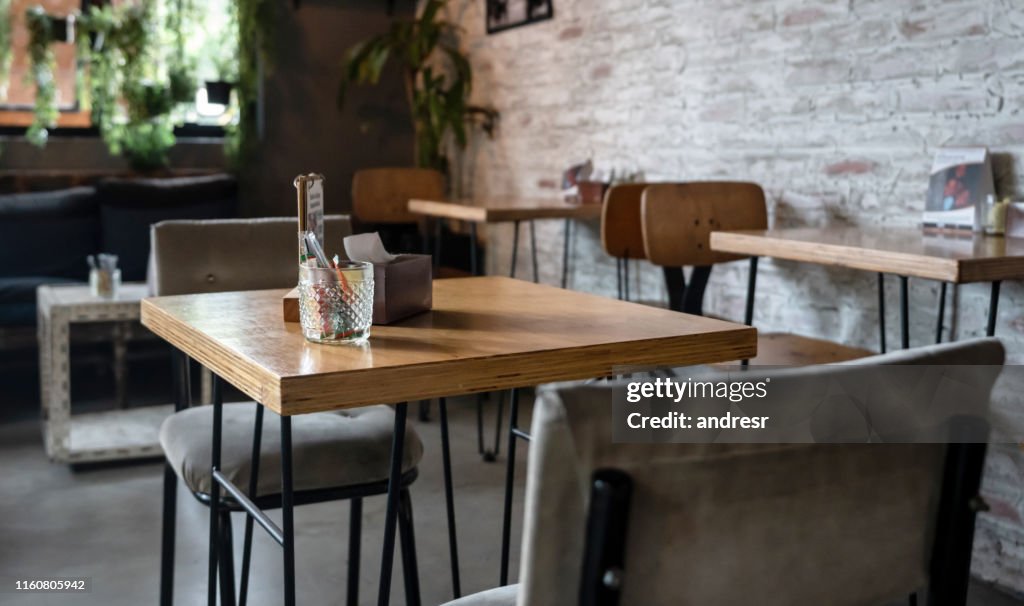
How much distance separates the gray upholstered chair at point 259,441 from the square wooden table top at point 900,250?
1016 millimetres

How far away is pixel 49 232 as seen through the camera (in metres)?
5.08

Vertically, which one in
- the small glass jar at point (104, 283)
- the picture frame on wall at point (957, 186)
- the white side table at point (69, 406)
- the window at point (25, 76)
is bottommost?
the white side table at point (69, 406)

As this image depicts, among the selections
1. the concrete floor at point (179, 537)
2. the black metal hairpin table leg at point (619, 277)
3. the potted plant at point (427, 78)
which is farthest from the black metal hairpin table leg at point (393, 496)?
the potted plant at point (427, 78)

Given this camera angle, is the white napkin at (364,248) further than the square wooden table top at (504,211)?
No

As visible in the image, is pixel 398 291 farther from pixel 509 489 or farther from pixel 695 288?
pixel 695 288

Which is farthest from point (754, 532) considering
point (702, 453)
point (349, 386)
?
point (349, 386)

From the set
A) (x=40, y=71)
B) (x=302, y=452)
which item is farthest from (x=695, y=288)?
(x=40, y=71)

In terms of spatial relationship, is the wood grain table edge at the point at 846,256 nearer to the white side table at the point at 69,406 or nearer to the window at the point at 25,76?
the white side table at the point at 69,406

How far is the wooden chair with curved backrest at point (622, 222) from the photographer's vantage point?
3.66 metres

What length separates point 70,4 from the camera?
5586 millimetres

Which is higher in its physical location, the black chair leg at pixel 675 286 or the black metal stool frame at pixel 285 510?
the black chair leg at pixel 675 286

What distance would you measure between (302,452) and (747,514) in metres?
1.15

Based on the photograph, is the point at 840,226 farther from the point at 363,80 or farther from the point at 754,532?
the point at 363,80

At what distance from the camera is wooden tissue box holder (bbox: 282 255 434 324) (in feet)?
5.09
